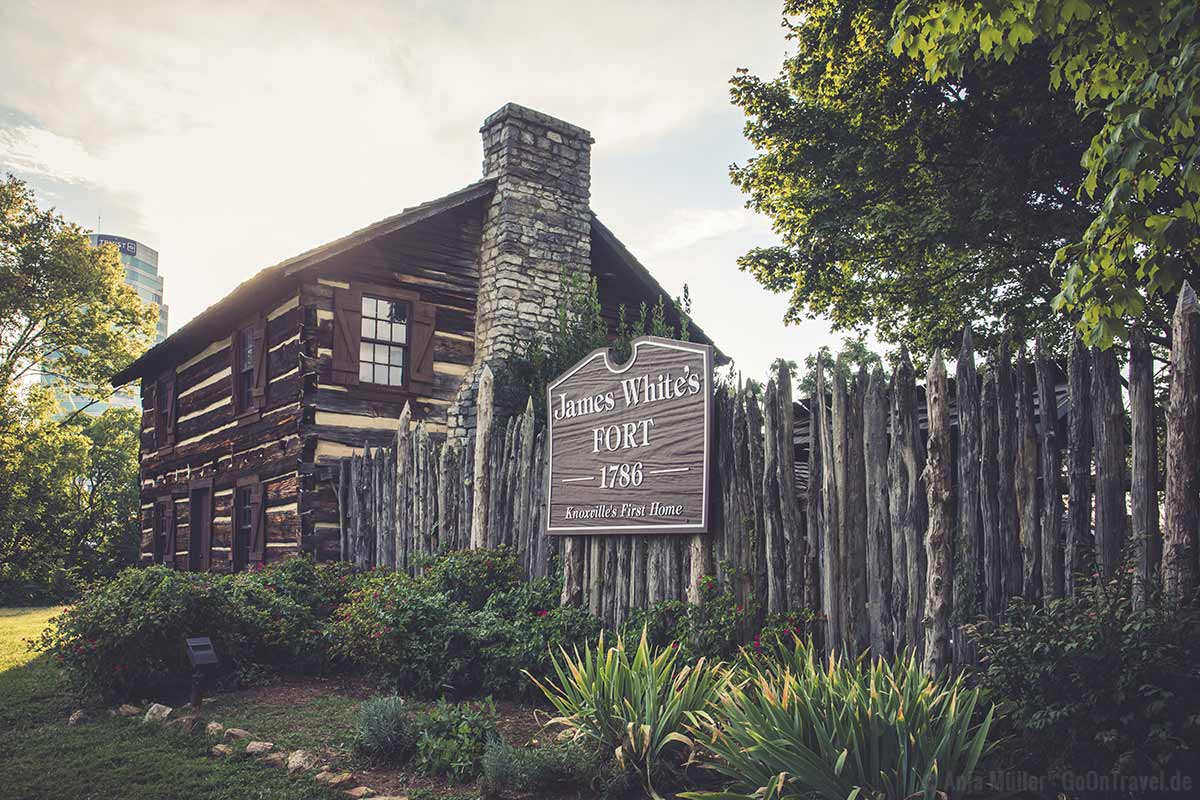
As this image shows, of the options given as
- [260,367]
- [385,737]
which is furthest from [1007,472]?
[260,367]

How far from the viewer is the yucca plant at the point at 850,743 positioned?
12.7 feet

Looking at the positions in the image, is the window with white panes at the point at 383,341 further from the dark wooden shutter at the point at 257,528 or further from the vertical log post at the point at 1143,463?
the vertical log post at the point at 1143,463

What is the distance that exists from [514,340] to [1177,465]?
1046cm

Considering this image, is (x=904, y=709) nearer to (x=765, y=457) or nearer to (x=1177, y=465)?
(x=1177, y=465)

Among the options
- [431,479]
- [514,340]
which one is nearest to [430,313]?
[514,340]

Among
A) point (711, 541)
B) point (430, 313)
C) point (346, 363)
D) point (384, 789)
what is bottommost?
point (384, 789)

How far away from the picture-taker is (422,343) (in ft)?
45.4

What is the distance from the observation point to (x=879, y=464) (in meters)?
5.73

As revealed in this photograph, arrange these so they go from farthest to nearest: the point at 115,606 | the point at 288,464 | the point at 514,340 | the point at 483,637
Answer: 1. the point at 514,340
2. the point at 288,464
3. the point at 115,606
4. the point at 483,637

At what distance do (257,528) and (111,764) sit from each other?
8.29 m

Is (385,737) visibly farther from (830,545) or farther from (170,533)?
(170,533)

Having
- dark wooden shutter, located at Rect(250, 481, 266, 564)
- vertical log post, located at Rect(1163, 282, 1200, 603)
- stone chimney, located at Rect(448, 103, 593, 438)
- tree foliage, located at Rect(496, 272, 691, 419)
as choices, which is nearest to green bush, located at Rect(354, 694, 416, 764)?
vertical log post, located at Rect(1163, 282, 1200, 603)

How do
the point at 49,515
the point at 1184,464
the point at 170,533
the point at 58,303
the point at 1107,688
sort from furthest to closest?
the point at 58,303, the point at 49,515, the point at 170,533, the point at 1184,464, the point at 1107,688

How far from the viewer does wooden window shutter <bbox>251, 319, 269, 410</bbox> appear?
14.1 meters
